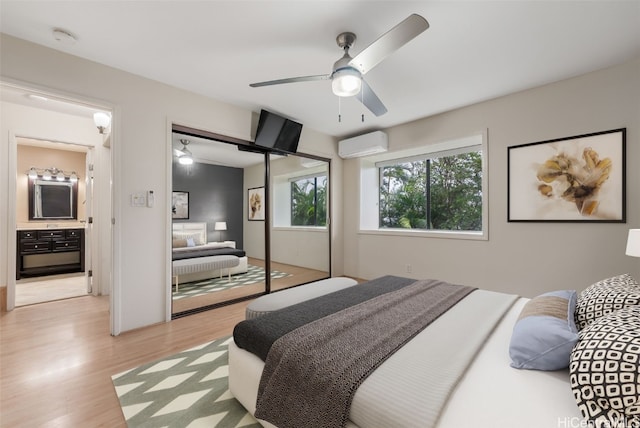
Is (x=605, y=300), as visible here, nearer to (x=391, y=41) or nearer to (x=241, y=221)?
(x=391, y=41)

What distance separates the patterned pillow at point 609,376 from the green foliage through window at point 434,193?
3.13 meters

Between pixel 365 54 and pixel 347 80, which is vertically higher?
pixel 365 54

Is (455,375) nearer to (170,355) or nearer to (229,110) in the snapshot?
(170,355)

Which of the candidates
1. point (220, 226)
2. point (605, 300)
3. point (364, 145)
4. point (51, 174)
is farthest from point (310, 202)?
point (51, 174)

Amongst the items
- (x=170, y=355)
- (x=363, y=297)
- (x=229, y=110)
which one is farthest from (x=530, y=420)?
(x=229, y=110)

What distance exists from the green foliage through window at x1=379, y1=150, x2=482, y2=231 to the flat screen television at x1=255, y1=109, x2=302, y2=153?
1.84 metres

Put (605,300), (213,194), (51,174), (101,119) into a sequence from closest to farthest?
(605,300) → (101,119) → (213,194) → (51,174)

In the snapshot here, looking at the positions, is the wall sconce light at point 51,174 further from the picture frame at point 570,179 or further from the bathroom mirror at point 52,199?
the picture frame at point 570,179

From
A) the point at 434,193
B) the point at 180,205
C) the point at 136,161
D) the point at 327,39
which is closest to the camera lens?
the point at 327,39

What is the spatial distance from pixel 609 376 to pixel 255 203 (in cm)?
366

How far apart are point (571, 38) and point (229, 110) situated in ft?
11.1

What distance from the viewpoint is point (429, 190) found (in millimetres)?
4336

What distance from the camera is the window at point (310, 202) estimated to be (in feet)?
15.8

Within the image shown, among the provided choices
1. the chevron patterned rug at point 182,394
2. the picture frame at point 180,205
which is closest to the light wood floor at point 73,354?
the chevron patterned rug at point 182,394
